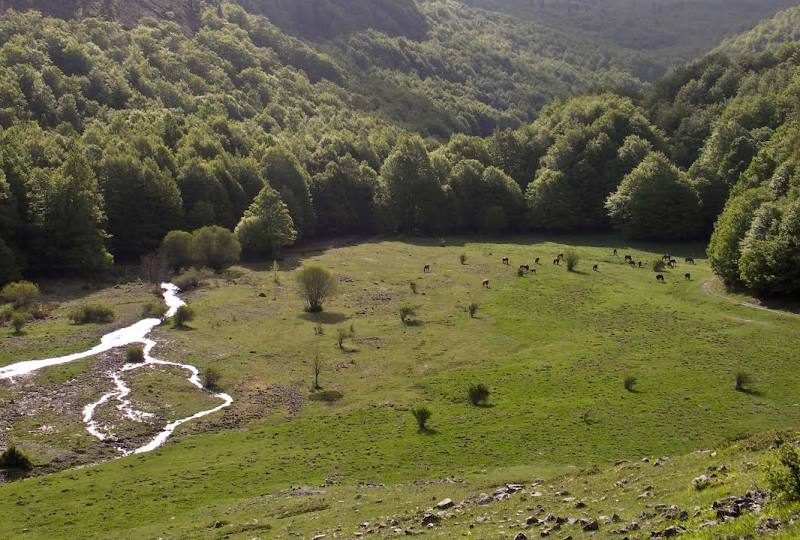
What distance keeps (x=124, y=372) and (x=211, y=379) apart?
797 cm

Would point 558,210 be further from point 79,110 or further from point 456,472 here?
point 456,472

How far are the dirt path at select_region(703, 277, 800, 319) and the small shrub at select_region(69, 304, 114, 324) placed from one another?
6854 centimetres

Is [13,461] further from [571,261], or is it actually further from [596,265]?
[596,265]

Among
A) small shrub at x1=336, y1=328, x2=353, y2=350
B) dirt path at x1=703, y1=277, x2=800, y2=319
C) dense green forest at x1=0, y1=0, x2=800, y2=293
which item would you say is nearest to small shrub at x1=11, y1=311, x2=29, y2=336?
dense green forest at x1=0, y1=0, x2=800, y2=293

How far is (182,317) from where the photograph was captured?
262 ft

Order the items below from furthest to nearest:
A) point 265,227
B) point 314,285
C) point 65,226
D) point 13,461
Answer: point 265,227 → point 65,226 → point 314,285 → point 13,461

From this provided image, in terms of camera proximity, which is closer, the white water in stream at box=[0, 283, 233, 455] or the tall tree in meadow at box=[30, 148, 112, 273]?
the white water in stream at box=[0, 283, 233, 455]

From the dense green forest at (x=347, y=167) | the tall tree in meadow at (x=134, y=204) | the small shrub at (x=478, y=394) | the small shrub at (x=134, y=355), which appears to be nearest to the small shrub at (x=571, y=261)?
the dense green forest at (x=347, y=167)

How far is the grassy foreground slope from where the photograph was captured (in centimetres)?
3806

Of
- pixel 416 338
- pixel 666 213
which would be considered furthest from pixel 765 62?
pixel 416 338

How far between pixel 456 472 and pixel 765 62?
561 ft

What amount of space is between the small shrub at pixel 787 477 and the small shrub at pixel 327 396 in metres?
40.8

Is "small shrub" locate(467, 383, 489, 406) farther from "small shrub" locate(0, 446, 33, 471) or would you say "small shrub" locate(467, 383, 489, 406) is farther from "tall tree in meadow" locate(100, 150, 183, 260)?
"tall tree in meadow" locate(100, 150, 183, 260)

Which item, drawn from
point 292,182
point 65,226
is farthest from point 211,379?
point 292,182
